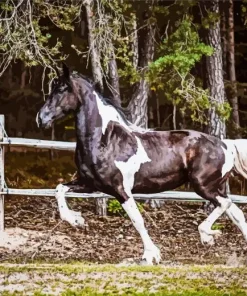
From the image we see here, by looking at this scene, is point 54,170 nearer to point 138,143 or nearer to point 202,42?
point 202,42

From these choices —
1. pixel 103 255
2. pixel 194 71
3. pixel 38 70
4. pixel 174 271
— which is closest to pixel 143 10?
pixel 194 71

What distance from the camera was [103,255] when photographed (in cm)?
778

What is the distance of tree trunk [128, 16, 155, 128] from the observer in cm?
973

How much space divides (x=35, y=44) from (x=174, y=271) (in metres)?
4.04

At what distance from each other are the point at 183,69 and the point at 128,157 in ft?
10.2

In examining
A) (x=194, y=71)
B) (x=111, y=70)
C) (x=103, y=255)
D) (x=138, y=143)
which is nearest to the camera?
(x=138, y=143)

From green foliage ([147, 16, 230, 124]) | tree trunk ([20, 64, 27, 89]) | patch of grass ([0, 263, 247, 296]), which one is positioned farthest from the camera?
tree trunk ([20, 64, 27, 89])

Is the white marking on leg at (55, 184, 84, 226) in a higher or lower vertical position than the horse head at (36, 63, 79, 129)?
lower

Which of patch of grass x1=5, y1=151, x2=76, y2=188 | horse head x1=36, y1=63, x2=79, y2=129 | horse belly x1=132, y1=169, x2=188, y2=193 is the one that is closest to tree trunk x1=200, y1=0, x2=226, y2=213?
patch of grass x1=5, y1=151, x2=76, y2=188

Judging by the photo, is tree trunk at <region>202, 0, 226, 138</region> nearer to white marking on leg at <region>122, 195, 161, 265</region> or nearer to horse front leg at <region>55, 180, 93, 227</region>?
white marking on leg at <region>122, 195, 161, 265</region>

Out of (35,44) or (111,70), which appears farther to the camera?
(111,70)

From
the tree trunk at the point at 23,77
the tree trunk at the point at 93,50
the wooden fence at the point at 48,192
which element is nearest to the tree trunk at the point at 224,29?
the tree trunk at the point at 93,50

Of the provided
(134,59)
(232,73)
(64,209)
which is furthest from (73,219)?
(232,73)

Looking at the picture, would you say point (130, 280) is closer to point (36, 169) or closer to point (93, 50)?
point (93, 50)
